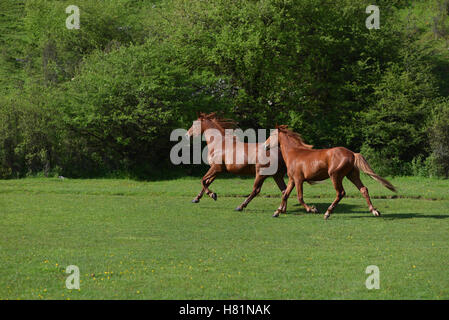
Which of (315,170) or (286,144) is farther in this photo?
(286,144)

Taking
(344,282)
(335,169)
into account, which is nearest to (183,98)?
(335,169)

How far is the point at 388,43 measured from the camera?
114ft

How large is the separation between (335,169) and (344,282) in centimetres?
774

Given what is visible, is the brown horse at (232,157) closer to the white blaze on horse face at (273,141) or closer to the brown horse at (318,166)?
the white blaze on horse face at (273,141)

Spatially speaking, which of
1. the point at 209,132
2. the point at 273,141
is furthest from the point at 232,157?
the point at 273,141

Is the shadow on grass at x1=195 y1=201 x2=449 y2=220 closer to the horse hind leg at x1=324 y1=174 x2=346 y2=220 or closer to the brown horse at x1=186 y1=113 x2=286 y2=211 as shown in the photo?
the brown horse at x1=186 y1=113 x2=286 y2=211

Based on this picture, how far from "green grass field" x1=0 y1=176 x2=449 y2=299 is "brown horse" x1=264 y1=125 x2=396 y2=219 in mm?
750

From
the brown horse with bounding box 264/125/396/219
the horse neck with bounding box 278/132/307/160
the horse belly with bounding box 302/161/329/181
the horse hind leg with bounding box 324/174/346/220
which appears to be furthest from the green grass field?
the horse neck with bounding box 278/132/307/160

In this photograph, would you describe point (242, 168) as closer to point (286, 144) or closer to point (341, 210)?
point (286, 144)

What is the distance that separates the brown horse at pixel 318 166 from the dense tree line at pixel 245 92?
1219 centimetres

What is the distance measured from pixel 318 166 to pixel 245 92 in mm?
16819

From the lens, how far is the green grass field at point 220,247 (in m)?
9.07

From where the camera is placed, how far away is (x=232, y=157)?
763 inches

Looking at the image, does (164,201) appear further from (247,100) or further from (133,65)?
(247,100)
